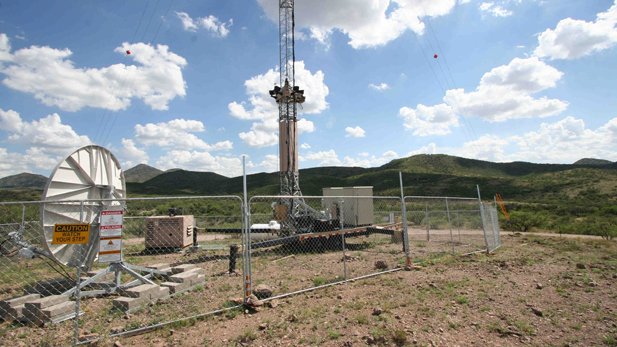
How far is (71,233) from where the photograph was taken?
4477 millimetres

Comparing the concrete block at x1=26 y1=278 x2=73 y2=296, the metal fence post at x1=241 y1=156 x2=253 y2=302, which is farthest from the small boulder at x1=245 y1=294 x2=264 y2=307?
the concrete block at x1=26 y1=278 x2=73 y2=296

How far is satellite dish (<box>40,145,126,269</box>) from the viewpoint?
5.75 metres

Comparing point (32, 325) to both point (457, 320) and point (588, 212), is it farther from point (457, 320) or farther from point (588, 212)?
point (588, 212)

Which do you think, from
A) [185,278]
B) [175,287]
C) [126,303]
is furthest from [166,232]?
[126,303]

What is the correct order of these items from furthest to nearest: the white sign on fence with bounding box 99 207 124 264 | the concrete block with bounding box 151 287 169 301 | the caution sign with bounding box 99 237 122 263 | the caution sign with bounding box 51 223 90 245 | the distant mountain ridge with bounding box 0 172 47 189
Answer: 1. the distant mountain ridge with bounding box 0 172 47 189
2. the concrete block with bounding box 151 287 169 301
3. the caution sign with bounding box 99 237 122 263
4. the white sign on fence with bounding box 99 207 124 264
5. the caution sign with bounding box 51 223 90 245

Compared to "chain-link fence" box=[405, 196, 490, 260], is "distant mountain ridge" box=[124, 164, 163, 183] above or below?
above

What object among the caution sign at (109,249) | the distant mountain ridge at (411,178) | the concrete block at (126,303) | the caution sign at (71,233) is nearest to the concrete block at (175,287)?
the concrete block at (126,303)

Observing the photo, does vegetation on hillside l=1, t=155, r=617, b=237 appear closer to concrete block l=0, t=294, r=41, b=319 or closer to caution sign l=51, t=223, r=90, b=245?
caution sign l=51, t=223, r=90, b=245

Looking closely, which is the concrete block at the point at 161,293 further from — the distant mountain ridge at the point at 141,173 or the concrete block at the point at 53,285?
the distant mountain ridge at the point at 141,173

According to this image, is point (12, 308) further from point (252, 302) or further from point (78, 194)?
point (252, 302)

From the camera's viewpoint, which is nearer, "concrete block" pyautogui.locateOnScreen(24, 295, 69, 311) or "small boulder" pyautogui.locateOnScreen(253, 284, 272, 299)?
"concrete block" pyautogui.locateOnScreen(24, 295, 69, 311)

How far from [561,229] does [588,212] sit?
10.5 m

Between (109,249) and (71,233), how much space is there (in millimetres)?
919

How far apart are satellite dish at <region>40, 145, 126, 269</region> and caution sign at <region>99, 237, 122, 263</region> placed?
0.34 metres
